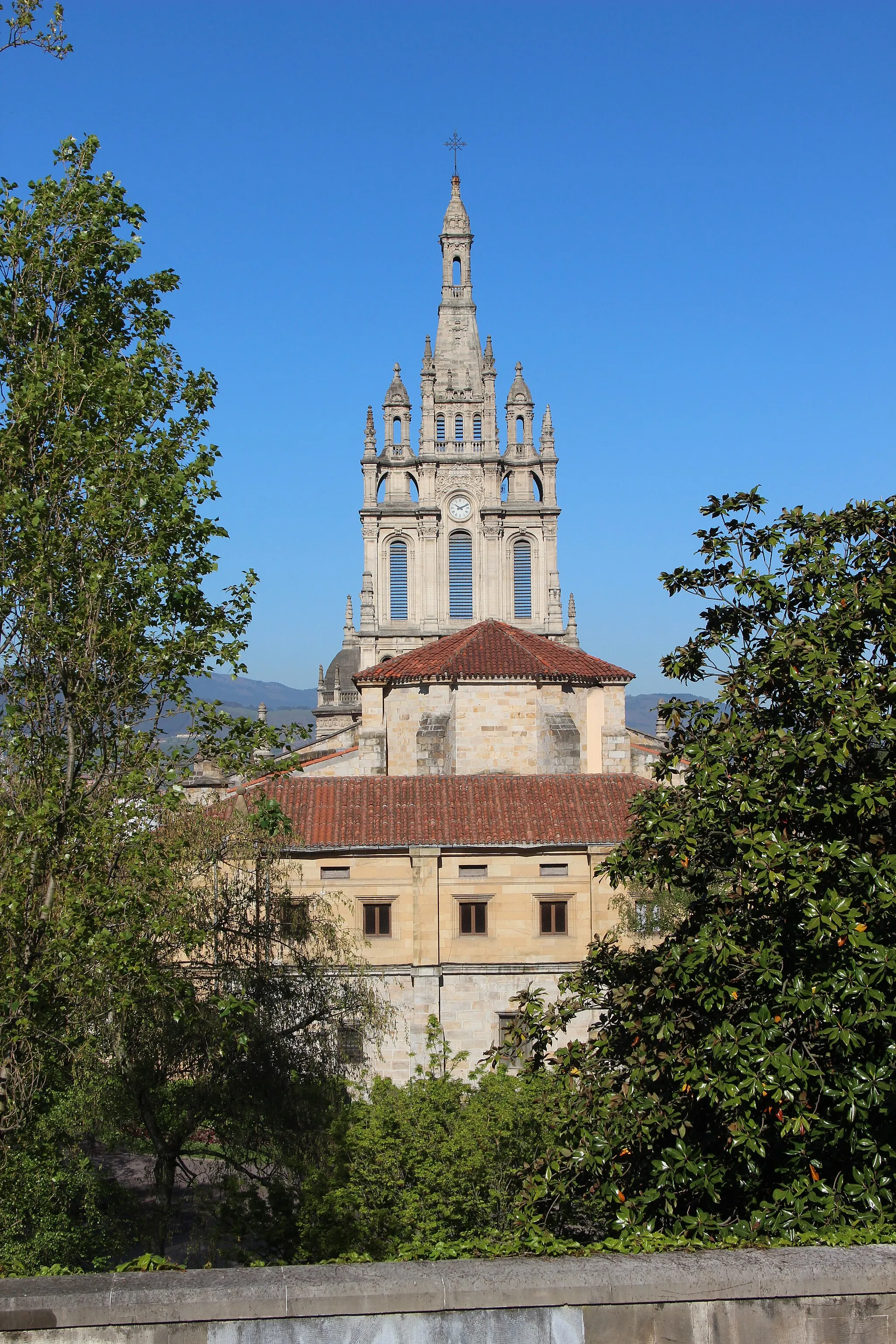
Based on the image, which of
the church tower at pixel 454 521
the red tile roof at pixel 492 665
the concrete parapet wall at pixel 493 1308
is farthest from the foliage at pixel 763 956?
the church tower at pixel 454 521

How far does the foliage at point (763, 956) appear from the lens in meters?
9.16

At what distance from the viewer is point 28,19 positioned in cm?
1237

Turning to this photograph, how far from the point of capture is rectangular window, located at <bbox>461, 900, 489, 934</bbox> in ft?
96.3

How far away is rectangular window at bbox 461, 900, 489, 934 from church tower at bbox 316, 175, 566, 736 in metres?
44.8

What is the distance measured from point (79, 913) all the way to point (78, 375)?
230 inches

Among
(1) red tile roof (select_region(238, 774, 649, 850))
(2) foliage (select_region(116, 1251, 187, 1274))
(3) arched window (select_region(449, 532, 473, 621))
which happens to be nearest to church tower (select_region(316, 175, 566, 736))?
(3) arched window (select_region(449, 532, 473, 621))

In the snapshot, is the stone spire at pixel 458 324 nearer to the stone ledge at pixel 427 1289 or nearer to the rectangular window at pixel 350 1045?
the rectangular window at pixel 350 1045

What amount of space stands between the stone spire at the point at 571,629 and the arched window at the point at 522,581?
9.95 ft

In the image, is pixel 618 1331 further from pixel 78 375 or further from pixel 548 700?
pixel 548 700

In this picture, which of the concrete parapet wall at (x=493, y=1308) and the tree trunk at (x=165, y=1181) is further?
the tree trunk at (x=165, y=1181)

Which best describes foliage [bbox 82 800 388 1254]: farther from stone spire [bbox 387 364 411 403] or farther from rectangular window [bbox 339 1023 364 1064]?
stone spire [bbox 387 364 411 403]

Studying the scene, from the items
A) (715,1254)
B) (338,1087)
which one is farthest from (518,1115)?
(715,1254)

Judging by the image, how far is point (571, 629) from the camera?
258 feet

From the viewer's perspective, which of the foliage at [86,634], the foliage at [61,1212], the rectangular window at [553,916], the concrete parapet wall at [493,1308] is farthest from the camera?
the rectangular window at [553,916]
